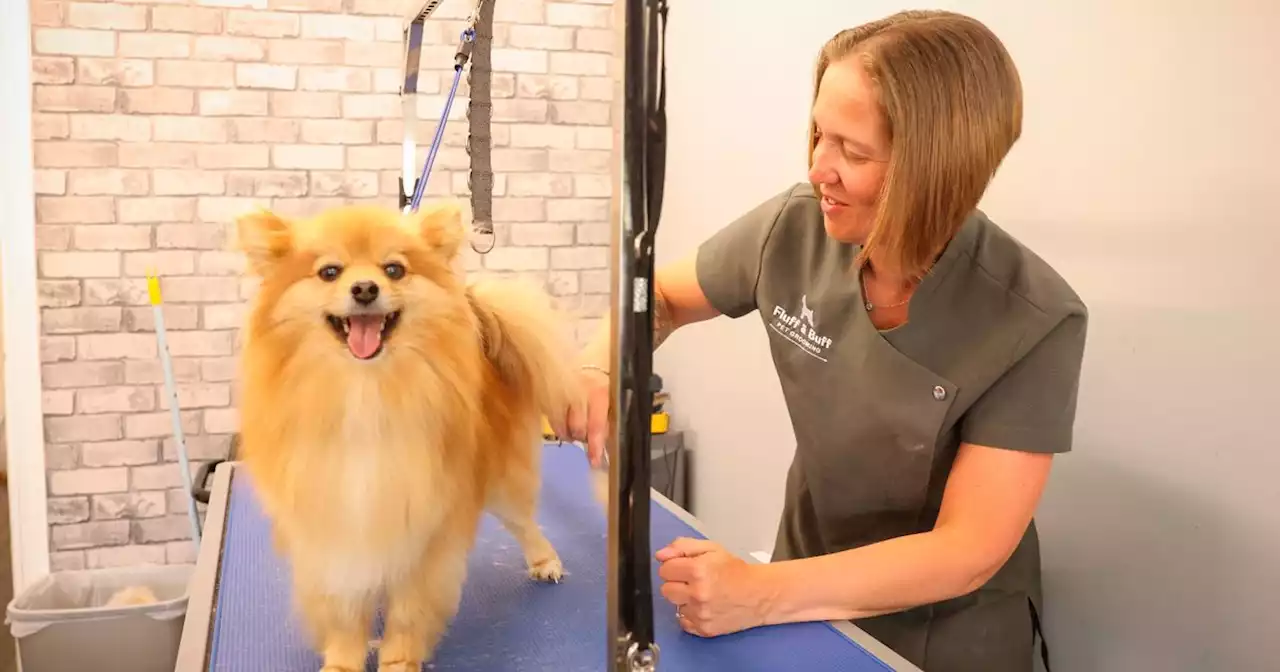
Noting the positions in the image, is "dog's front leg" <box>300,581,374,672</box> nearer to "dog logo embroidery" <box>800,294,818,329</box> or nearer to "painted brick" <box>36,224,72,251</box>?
"dog logo embroidery" <box>800,294,818,329</box>

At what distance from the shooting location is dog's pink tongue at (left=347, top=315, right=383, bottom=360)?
837 mm

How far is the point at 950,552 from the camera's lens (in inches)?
39.3

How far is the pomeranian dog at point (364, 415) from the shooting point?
85 centimetres

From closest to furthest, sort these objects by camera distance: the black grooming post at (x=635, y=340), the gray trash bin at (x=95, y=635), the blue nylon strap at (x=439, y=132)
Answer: the black grooming post at (x=635, y=340)
the blue nylon strap at (x=439, y=132)
the gray trash bin at (x=95, y=635)

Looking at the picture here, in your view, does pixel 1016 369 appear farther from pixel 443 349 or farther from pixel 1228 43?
pixel 443 349

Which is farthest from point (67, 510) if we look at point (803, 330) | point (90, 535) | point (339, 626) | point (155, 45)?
point (803, 330)

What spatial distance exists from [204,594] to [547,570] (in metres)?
0.43

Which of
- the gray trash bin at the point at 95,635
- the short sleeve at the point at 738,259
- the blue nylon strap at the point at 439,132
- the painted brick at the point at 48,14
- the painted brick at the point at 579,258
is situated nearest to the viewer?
the blue nylon strap at the point at 439,132

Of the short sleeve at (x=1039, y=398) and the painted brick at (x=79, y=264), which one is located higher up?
the painted brick at (x=79, y=264)

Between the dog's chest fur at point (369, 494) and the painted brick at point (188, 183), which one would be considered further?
the painted brick at point (188, 183)

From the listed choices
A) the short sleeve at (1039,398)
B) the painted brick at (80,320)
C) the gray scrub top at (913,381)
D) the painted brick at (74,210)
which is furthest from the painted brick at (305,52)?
the short sleeve at (1039,398)

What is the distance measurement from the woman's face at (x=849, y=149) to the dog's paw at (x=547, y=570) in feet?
1.88

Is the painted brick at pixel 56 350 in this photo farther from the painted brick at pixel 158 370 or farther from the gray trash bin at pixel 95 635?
the gray trash bin at pixel 95 635

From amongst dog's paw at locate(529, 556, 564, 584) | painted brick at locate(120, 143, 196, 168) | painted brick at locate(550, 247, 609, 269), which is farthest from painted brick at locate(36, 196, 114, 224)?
dog's paw at locate(529, 556, 564, 584)
